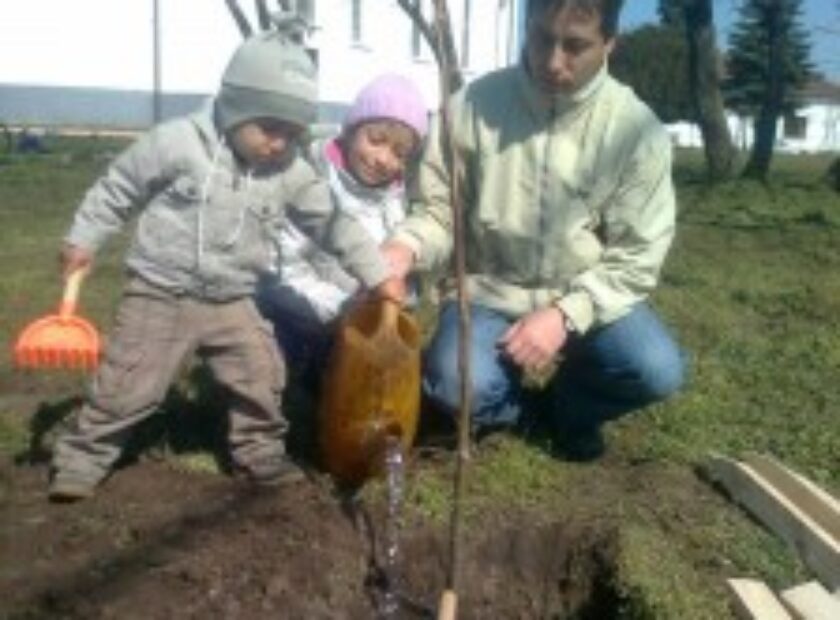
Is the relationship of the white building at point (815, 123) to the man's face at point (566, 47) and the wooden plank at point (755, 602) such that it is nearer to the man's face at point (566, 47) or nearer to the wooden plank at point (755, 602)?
the man's face at point (566, 47)

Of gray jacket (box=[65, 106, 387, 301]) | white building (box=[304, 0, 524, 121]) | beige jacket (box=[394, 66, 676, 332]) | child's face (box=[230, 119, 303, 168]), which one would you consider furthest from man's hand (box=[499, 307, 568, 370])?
white building (box=[304, 0, 524, 121])

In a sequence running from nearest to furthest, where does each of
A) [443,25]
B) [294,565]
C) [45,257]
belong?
1. [443,25]
2. [294,565]
3. [45,257]

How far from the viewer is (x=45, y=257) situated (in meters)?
8.62

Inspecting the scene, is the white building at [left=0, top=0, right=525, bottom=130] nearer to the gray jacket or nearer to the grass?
the grass

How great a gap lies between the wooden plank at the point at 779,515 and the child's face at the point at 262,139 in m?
1.67

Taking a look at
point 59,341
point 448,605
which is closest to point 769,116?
point 59,341

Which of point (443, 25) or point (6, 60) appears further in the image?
point (6, 60)

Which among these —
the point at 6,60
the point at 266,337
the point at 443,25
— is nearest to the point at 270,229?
the point at 266,337

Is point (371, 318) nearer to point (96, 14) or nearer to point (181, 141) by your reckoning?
point (181, 141)

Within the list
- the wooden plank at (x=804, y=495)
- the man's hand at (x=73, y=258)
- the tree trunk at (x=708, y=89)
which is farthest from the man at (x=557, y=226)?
the tree trunk at (x=708, y=89)

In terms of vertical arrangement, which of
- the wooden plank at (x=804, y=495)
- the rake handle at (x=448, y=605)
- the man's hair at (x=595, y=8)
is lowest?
the wooden plank at (x=804, y=495)

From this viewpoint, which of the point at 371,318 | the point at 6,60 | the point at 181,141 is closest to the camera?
the point at 181,141

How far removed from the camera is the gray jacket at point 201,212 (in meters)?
3.58

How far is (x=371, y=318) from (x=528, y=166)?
69cm
